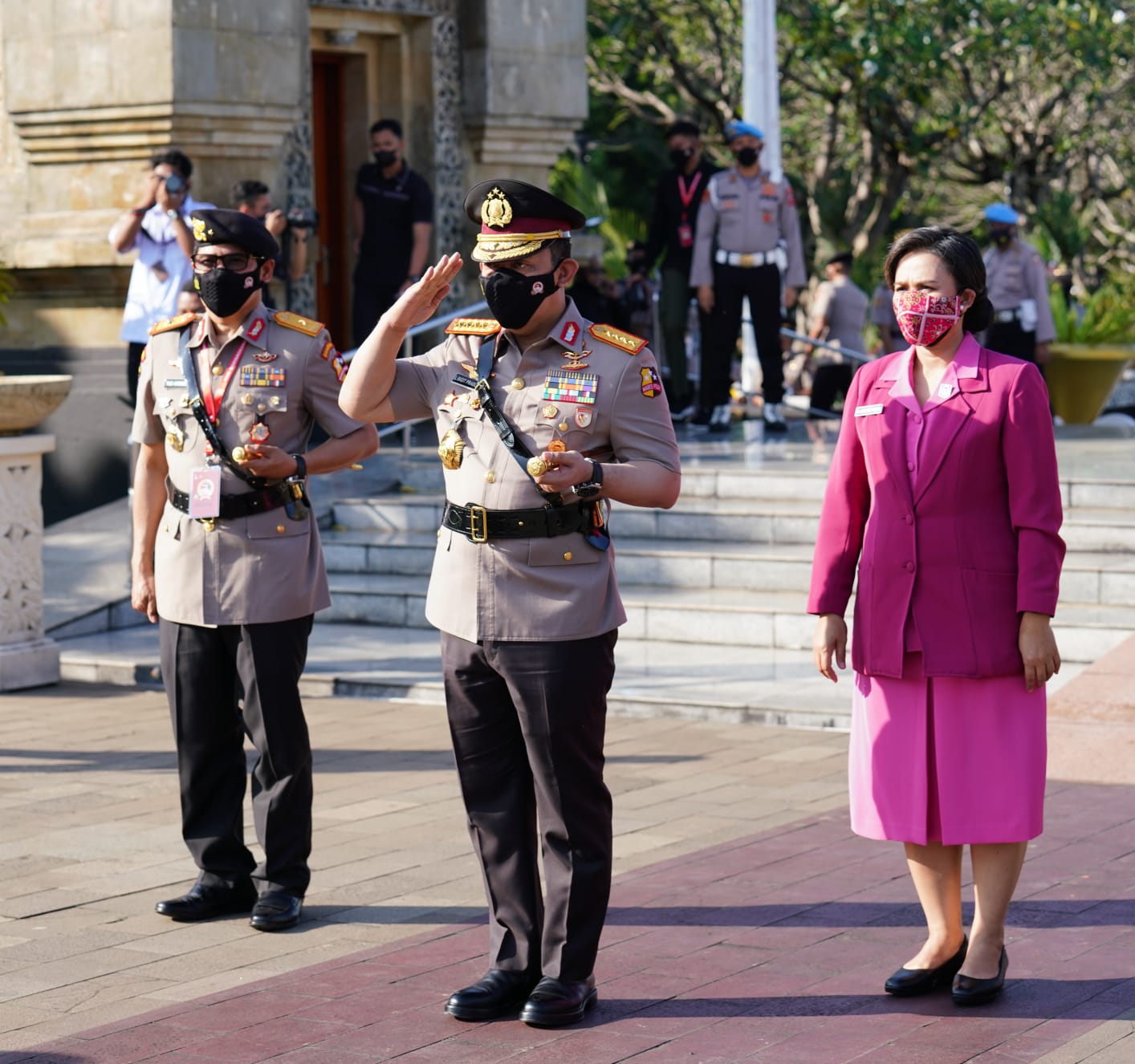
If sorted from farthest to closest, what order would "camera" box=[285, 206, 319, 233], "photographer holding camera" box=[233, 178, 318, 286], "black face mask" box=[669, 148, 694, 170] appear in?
"black face mask" box=[669, 148, 694, 170] < "camera" box=[285, 206, 319, 233] < "photographer holding camera" box=[233, 178, 318, 286]

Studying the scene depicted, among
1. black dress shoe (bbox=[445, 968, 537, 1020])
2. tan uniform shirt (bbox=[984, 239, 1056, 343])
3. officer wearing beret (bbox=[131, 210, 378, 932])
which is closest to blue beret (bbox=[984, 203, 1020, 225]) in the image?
tan uniform shirt (bbox=[984, 239, 1056, 343])

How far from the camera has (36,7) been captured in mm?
13812

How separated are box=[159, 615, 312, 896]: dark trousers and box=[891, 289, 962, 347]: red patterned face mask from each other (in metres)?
2.04

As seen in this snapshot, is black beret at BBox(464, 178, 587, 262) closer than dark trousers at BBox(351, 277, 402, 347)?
Yes

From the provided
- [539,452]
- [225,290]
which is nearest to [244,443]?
[225,290]

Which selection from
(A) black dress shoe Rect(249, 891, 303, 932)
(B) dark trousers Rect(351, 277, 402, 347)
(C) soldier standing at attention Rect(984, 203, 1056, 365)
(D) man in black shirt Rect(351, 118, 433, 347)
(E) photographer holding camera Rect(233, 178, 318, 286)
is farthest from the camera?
(C) soldier standing at attention Rect(984, 203, 1056, 365)

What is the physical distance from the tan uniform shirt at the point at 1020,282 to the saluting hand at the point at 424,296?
1100cm

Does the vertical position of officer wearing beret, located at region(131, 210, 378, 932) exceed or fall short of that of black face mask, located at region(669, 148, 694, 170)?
it falls short

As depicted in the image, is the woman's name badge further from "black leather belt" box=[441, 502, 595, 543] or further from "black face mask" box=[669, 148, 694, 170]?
"black face mask" box=[669, 148, 694, 170]

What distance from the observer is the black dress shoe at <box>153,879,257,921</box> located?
19.0 ft

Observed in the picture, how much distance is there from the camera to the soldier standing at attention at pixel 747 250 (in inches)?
546

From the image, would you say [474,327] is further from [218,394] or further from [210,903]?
[210,903]

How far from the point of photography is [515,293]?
15.4 ft

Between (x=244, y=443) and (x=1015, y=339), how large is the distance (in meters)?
10.5
